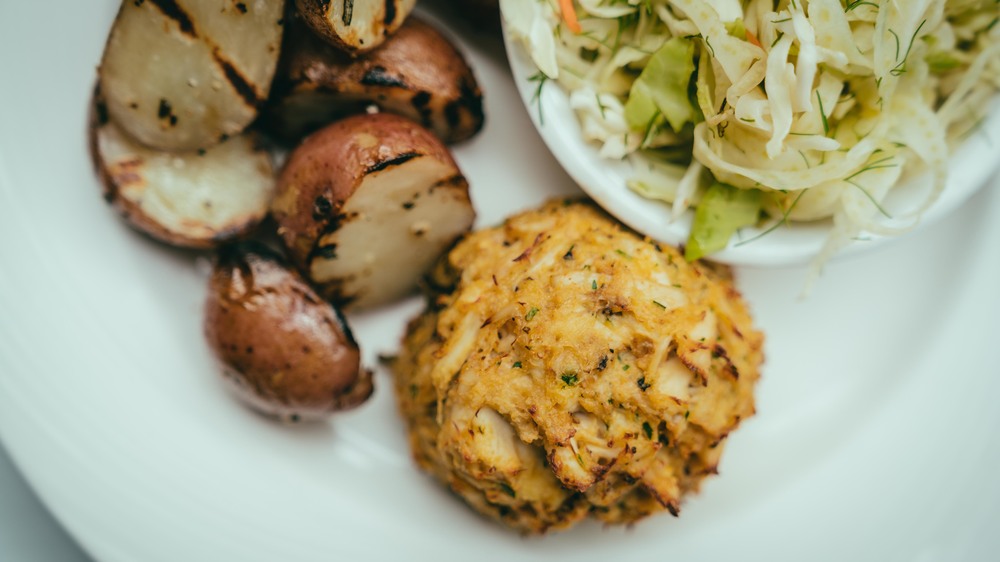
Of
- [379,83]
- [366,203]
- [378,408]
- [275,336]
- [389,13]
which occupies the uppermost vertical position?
[389,13]

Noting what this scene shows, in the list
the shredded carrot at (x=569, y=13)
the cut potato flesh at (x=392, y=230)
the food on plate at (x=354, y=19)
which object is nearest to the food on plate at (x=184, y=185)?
the cut potato flesh at (x=392, y=230)

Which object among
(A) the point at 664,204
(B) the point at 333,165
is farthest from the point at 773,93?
(B) the point at 333,165

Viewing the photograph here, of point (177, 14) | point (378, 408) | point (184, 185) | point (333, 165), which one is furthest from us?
point (378, 408)

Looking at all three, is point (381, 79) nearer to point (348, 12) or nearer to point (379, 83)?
point (379, 83)

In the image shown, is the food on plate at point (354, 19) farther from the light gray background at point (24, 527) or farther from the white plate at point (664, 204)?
the light gray background at point (24, 527)

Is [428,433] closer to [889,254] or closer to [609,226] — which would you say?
[609,226]

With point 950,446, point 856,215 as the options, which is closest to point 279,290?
point 856,215
